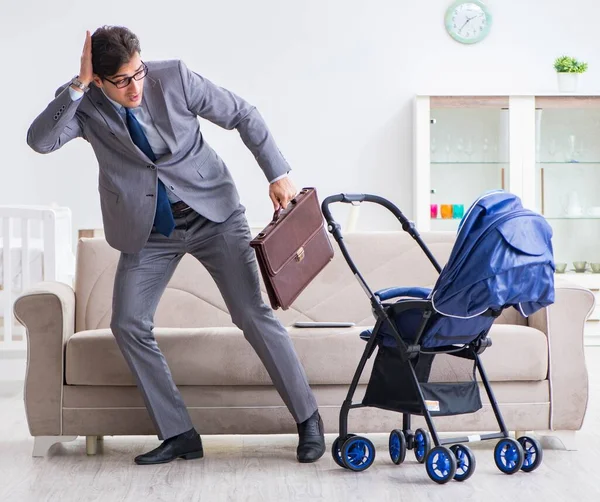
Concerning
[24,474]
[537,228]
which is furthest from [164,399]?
[537,228]

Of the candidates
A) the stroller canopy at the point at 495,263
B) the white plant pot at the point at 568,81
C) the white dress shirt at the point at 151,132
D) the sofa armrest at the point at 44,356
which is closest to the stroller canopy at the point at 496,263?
the stroller canopy at the point at 495,263

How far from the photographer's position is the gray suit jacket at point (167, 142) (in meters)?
2.78

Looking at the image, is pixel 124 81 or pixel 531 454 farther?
pixel 531 454

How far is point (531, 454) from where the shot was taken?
2.81 metres

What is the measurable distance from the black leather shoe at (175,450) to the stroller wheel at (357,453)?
51 cm

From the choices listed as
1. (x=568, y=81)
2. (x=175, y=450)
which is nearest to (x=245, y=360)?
(x=175, y=450)

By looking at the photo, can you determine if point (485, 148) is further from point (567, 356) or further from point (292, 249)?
point (292, 249)

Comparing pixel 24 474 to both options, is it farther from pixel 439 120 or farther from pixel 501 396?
pixel 439 120

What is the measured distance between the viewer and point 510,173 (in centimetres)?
624

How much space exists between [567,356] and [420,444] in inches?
23.8

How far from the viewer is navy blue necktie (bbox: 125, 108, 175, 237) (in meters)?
2.80

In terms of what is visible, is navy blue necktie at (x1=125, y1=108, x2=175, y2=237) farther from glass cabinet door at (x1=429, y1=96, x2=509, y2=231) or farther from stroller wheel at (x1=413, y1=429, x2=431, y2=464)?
glass cabinet door at (x1=429, y1=96, x2=509, y2=231)

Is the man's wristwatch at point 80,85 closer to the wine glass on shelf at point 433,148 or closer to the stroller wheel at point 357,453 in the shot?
the stroller wheel at point 357,453

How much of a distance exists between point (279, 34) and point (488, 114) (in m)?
1.51
